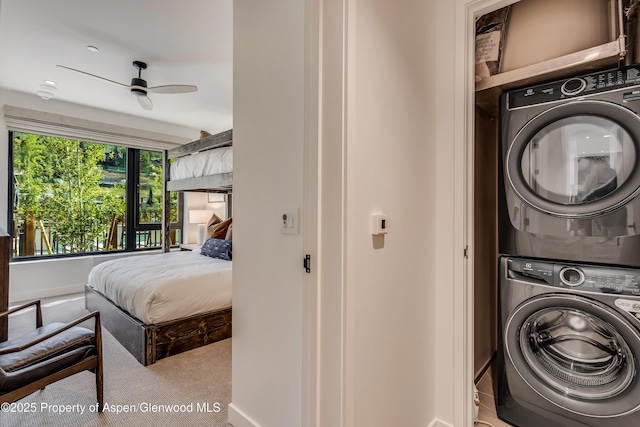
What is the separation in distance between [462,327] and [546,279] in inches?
20.0

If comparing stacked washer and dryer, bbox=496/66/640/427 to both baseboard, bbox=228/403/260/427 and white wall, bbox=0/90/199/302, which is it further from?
white wall, bbox=0/90/199/302

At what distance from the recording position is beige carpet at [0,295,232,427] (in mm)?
1829

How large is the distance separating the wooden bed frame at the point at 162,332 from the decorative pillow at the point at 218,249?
88 centimetres

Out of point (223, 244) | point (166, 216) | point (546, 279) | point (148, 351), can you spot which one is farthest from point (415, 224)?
point (166, 216)

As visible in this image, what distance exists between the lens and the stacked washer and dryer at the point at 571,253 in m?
1.46

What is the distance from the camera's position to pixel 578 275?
156cm

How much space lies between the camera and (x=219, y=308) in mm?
2904

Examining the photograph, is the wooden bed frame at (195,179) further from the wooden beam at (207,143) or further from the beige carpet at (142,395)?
the beige carpet at (142,395)

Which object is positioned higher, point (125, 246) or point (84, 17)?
point (84, 17)

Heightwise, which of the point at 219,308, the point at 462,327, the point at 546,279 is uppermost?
the point at 546,279

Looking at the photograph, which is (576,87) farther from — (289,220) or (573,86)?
(289,220)

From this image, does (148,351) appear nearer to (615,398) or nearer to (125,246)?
(615,398)

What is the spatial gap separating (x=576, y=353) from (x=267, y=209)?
5.70 ft

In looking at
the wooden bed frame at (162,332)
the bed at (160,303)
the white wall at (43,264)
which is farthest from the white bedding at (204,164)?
the wooden bed frame at (162,332)
